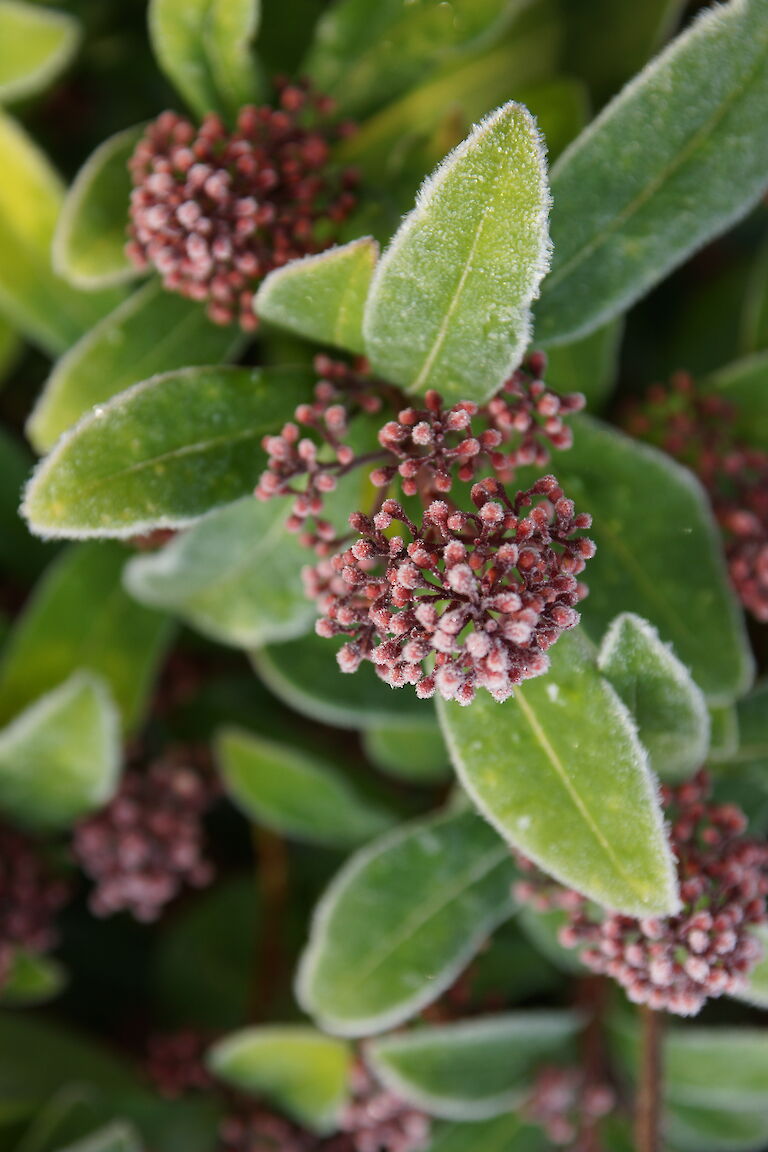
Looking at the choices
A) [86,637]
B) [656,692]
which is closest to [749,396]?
[656,692]

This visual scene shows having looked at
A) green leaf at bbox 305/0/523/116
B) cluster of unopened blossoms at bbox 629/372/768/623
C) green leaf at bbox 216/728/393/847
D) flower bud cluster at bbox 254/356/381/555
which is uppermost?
green leaf at bbox 305/0/523/116

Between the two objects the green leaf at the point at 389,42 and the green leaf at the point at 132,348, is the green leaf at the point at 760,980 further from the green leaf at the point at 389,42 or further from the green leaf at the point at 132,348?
the green leaf at the point at 389,42

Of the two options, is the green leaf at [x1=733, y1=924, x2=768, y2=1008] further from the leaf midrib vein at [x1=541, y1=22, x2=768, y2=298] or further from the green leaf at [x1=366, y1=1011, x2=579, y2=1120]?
the leaf midrib vein at [x1=541, y1=22, x2=768, y2=298]

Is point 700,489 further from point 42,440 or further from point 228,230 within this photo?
point 42,440

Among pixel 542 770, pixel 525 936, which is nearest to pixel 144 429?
pixel 542 770

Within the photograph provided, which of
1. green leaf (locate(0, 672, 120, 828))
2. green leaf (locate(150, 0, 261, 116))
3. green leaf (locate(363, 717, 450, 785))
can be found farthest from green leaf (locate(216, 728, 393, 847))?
green leaf (locate(150, 0, 261, 116))

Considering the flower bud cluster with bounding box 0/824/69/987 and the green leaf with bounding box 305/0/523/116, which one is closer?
the green leaf with bounding box 305/0/523/116
